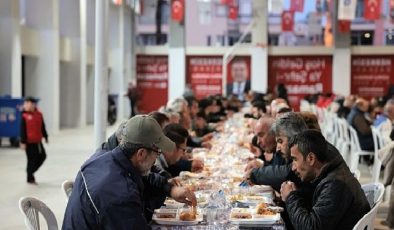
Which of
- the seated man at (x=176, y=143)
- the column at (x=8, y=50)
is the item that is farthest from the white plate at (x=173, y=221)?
the column at (x=8, y=50)

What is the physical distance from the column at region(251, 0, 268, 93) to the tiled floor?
352 inches

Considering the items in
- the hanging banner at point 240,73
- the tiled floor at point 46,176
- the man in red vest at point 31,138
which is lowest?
the tiled floor at point 46,176

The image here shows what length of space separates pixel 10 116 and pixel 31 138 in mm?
4975

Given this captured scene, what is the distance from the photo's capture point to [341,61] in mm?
23438

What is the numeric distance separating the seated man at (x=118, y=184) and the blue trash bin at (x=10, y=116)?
1189 centimetres

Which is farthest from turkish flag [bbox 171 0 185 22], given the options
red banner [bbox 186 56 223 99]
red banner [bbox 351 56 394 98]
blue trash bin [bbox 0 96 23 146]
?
blue trash bin [bbox 0 96 23 146]

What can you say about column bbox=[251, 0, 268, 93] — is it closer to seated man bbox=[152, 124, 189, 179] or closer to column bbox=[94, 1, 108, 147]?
column bbox=[94, 1, 108, 147]

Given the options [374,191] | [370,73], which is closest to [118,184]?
[374,191]

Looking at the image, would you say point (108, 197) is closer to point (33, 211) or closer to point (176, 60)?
point (33, 211)

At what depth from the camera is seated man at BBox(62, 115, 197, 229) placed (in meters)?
2.70

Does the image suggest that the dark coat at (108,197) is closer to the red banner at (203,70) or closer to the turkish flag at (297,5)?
the turkish flag at (297,5)

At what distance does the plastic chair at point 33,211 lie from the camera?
3.58m

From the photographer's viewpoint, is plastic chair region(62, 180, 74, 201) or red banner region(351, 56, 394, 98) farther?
red banner region(351, 56, 394, 98)

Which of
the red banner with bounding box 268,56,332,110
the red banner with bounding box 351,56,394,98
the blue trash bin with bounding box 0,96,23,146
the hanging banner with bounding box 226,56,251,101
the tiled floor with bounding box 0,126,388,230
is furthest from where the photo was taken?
the hanging banner with bounding box 226,56,251,101
